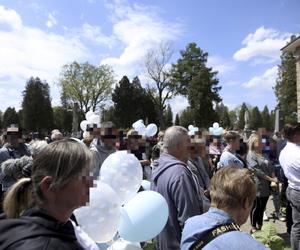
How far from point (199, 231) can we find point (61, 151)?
3.42 ft

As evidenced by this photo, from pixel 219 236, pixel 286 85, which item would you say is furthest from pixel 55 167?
pixel 286 85

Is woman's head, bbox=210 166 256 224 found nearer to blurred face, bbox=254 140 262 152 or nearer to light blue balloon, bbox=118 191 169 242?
light blue balloon, bbox=118 191 169 242

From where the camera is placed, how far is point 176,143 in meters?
3.82

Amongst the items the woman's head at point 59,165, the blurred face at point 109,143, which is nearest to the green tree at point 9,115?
the blurred face at point 109,143

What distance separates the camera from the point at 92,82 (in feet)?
220

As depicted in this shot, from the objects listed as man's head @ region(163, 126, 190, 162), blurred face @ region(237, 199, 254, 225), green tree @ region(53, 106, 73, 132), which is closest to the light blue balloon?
man's head @ region(163, 126, 190, 162)

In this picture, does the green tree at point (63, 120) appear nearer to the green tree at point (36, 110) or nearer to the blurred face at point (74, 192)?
the green tree at point (36, 110)

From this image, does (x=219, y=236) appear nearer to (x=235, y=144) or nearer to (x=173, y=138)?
(x=173, y=138)

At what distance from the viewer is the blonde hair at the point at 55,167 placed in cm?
169

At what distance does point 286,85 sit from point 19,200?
167 feet

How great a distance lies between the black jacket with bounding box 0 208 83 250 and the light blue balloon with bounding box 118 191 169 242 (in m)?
1.67

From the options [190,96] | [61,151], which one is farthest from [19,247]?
[190,96]

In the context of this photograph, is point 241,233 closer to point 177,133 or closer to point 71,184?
point 71,184

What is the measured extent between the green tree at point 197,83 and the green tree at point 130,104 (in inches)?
315
